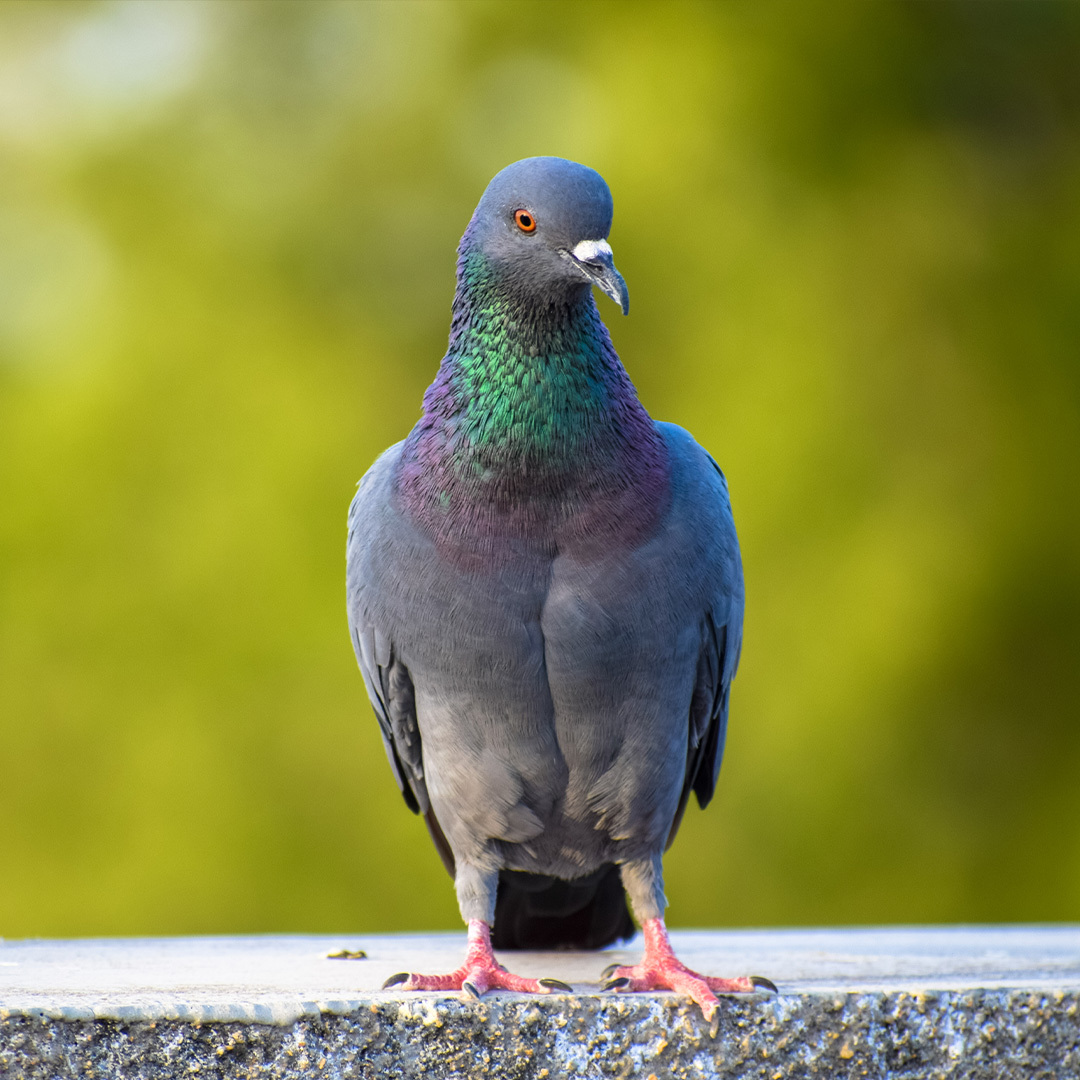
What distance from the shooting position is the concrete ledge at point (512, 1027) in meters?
3.18

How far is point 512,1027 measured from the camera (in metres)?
3.40

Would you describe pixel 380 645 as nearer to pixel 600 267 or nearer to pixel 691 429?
pixel 600 267

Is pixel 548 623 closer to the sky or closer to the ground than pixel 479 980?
closer to the sky

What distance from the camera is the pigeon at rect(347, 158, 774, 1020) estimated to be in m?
3.77

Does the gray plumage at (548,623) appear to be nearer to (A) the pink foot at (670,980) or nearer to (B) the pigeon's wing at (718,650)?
(B) the pigeon's wing at (718,650)

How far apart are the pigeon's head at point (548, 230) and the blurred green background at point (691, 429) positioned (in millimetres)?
4963

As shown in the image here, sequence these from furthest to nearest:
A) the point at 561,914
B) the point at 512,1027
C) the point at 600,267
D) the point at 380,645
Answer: the point at 561,914 < the point at 380,645 < the point at 600,267 < the point at 512,1027

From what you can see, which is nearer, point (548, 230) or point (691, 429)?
point (548, 230)

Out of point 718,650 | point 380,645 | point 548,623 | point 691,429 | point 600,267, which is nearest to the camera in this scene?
point 600,267

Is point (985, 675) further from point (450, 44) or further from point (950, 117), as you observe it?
point (450, 44)

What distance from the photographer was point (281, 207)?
9.50 metres

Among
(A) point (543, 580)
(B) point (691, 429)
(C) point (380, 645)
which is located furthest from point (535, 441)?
(B) point (691, 429)

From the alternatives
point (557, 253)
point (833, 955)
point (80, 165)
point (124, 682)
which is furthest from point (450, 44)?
point (833, 955)

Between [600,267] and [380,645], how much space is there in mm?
1275
